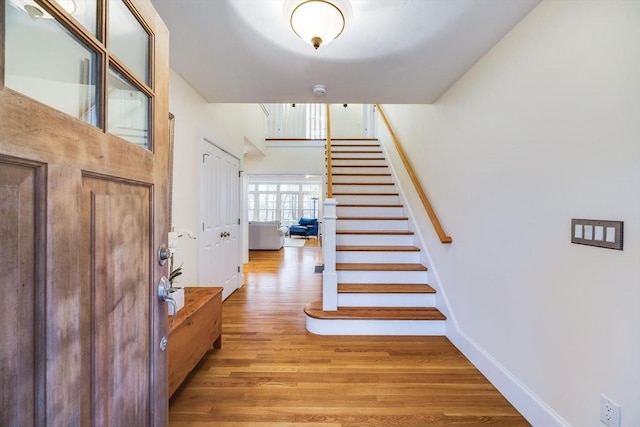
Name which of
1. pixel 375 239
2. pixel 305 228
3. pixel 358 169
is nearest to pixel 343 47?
pixel 375 239

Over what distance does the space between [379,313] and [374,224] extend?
1.37 meters

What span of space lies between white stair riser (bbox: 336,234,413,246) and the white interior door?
4.68 feet

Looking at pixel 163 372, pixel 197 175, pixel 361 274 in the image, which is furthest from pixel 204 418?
pixel 197 175

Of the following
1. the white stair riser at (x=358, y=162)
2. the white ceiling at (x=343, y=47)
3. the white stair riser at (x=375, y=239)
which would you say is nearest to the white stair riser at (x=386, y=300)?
the white stair riser at (x=375, y=239)

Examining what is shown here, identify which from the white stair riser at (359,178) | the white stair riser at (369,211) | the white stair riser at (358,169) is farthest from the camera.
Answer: the white stair riser at (358,169)

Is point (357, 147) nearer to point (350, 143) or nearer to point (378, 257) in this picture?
point (350, 143)

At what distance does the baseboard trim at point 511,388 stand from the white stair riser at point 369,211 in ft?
6.30

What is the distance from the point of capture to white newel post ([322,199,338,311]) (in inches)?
106

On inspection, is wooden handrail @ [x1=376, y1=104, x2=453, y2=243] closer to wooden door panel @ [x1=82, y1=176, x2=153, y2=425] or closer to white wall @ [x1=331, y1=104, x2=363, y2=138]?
wooden door panel @ [x1=82, y1=176, x2=153, y2=425]

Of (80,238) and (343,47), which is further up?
(343,47)

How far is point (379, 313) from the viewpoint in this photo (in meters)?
2.62

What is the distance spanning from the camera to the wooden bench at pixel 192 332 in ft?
5.35

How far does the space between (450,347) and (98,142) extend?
8.76 feet

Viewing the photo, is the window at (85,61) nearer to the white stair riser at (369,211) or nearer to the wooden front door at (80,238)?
the wooden front door at (80,238)
